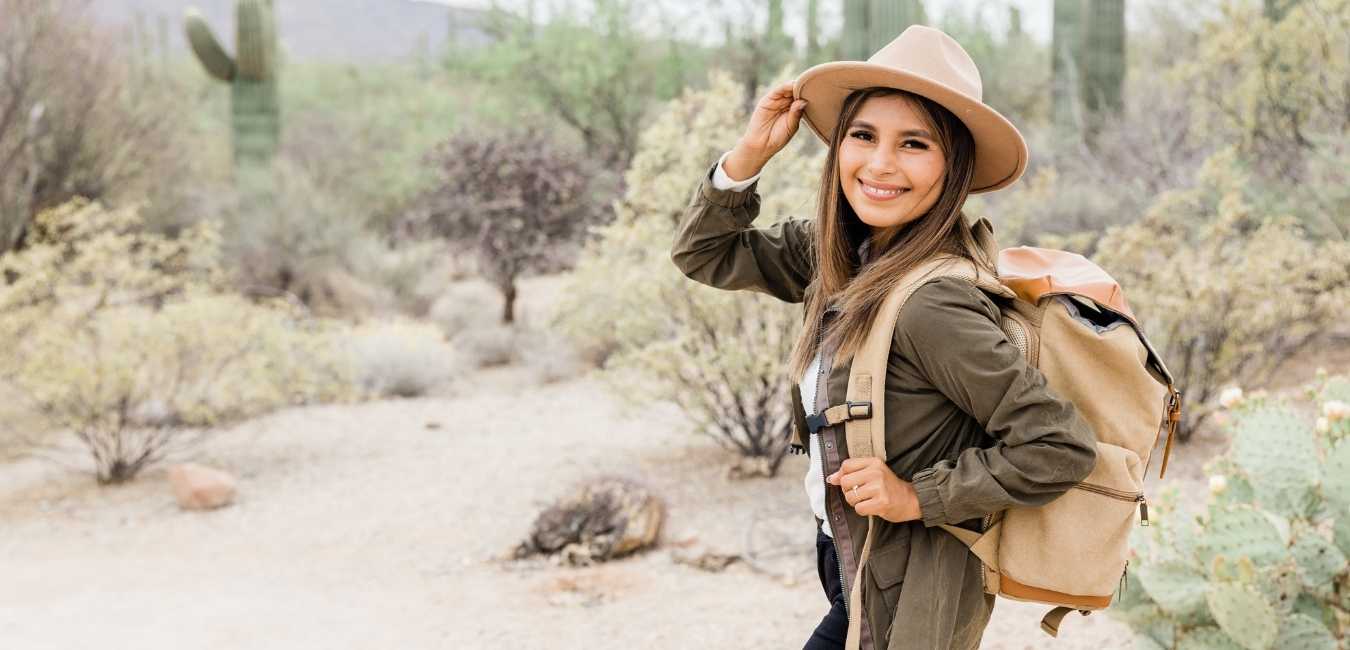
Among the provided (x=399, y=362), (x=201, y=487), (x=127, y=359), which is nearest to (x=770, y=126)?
(x=201, y=487)

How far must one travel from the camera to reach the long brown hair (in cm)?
173

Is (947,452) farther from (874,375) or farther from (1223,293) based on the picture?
(1223,293)

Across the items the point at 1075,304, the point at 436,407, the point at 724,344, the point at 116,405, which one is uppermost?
the point at 1075,304

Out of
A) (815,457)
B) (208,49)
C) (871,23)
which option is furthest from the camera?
(208,49)

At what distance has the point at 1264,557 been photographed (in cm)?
273

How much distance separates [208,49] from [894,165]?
14369mm

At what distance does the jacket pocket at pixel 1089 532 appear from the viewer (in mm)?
1646

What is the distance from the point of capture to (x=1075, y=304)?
1.69 meters

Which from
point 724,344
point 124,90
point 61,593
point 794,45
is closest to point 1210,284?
point 724,344

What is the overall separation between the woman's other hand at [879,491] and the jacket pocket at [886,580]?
0.08m

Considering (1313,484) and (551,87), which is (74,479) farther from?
(551,87)

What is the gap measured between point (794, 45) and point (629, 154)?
10.7 ft

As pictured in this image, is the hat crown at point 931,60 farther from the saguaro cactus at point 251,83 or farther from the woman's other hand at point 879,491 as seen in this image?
the saguaro cactus at point 251,83

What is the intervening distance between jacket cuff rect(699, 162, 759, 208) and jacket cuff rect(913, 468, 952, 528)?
2.21 feet
